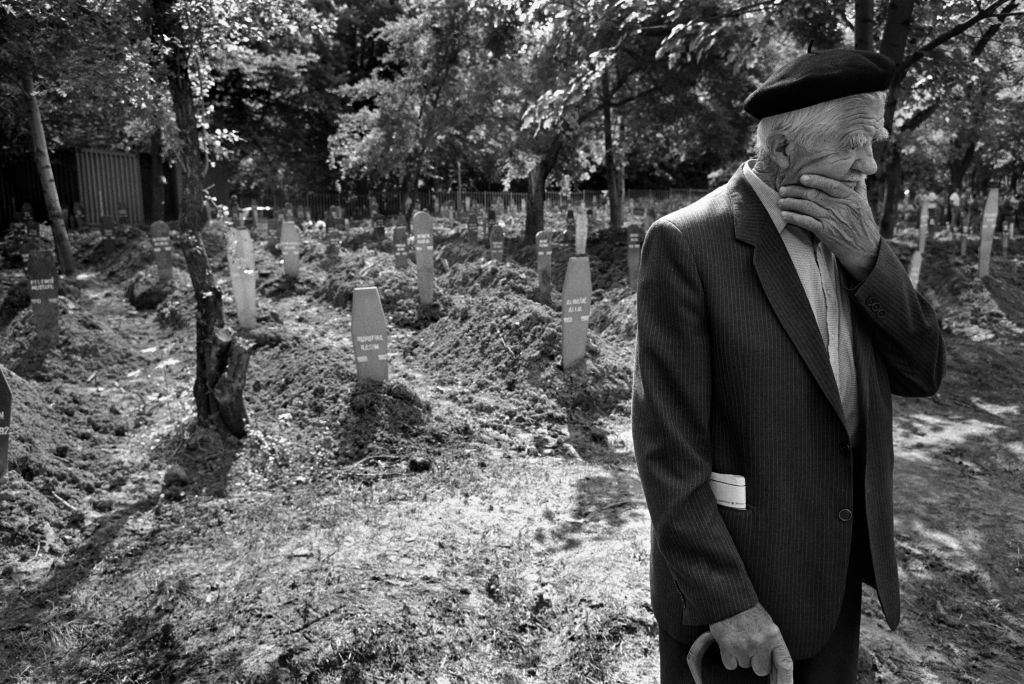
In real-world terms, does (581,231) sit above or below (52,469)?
above

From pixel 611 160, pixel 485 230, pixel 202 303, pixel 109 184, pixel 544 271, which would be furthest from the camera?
pixel 109 184

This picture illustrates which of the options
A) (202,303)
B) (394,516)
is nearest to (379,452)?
(394,516)

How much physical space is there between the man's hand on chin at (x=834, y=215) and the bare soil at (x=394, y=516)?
2128mm

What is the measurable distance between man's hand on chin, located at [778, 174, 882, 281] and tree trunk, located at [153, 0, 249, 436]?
217 inches

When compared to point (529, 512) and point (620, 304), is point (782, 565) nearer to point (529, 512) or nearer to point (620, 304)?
point (529, 512)

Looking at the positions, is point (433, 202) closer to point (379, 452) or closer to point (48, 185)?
point (48, 185)

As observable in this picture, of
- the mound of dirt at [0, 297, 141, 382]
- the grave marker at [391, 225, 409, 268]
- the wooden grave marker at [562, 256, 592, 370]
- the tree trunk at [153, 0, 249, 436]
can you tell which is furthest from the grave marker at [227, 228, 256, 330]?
the wooden grave marker at [562, 256, 592, 370]

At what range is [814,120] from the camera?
1882 mm

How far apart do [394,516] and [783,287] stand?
370 centimetres

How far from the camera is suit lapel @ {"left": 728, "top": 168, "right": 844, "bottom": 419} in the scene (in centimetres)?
185

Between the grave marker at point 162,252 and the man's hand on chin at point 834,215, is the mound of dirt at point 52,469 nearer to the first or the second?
the man's hand on chin at point 834,215

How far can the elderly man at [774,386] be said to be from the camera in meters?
1.82

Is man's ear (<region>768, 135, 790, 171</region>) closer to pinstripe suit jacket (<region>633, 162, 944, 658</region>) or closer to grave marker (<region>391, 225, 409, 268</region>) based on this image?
pinstripe suit jacket (<region>633, 162, 944, 658</region>)

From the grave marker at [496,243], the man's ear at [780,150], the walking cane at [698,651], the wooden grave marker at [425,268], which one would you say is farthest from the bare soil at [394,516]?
the grave marker at [496,243]
